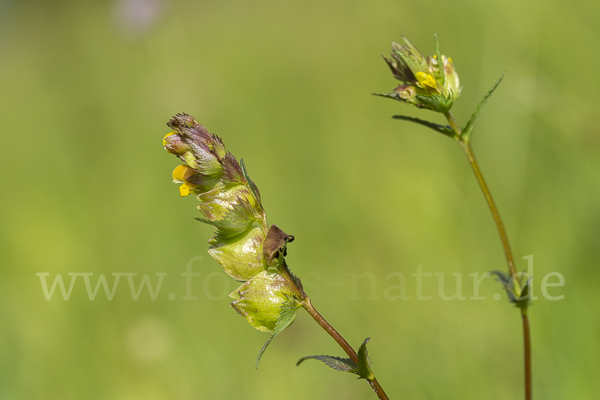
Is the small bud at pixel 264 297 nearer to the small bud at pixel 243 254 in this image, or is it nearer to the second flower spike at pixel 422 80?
the small bud at pixel 243 254

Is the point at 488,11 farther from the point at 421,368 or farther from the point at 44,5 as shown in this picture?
the point at 44,5

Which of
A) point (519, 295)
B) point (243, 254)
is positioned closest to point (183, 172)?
point (243, 254)

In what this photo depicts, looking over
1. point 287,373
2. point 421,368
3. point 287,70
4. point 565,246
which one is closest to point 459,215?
point 565,246

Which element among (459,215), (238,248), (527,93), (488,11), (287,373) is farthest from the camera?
(488,11)

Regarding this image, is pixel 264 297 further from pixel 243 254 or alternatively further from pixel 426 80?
pixel 426 80

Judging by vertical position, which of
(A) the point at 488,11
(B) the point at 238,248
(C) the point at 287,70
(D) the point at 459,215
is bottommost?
(D) the point at 459,215

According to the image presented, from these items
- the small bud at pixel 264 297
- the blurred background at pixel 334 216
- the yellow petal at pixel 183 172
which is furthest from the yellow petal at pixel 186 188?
the blurred background at pixel 334 216

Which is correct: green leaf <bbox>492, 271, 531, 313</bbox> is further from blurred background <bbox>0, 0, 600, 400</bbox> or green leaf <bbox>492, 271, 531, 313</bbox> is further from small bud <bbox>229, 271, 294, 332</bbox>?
blurred background <bbox>0, 0, 600, 400</bbox>
